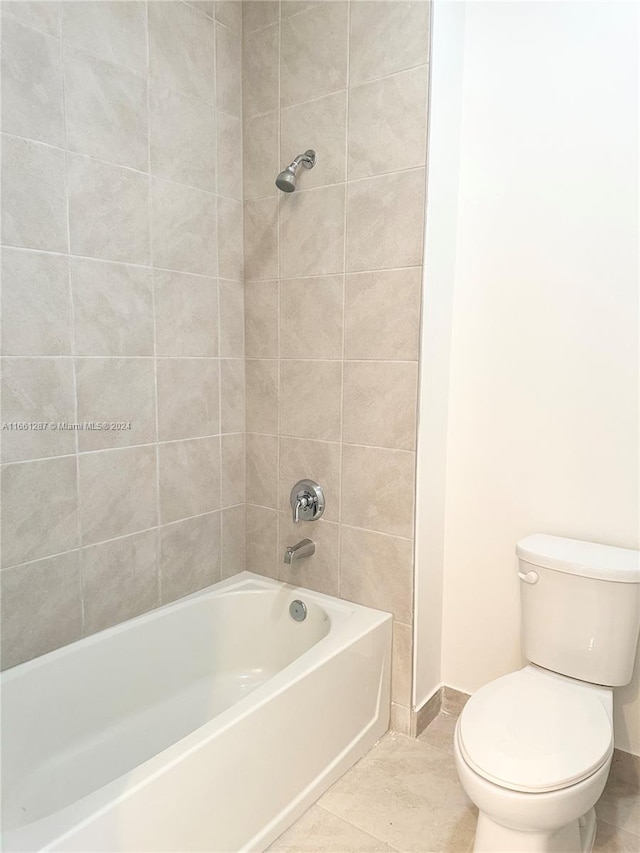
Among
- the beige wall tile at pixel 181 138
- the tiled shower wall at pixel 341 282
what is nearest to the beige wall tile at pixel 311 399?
the tiled shower wall at pixel 341 282

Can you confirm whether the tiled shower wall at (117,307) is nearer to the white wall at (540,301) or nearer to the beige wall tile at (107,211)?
the beige wall tile at (107,211)

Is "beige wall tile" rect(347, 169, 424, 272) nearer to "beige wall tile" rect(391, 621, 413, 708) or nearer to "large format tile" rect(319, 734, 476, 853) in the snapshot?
"beige wall tile" rect(391, 621, 413, 708)

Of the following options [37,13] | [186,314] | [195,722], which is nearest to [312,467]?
[186,314]

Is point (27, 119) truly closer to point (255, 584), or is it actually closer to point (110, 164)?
point (110, 164)

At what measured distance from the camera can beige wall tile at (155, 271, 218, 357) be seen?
6.39 feet

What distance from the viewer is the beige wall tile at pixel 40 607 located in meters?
1.61

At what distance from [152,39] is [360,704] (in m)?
2.24

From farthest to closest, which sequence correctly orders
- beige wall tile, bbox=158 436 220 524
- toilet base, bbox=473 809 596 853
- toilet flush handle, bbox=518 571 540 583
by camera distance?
beige wall tile, bbox=158 436 220 524, toilet flush handle, bbox=518 571 540 583, toilet base, bbox=473 809 596 853

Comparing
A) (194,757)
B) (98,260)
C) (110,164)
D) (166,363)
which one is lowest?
(194,757)

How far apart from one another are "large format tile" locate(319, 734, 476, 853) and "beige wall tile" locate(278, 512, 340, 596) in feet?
1.86

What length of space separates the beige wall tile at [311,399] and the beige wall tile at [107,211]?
65cm

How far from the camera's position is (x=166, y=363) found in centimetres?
198

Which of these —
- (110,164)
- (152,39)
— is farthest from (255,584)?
(152,39)

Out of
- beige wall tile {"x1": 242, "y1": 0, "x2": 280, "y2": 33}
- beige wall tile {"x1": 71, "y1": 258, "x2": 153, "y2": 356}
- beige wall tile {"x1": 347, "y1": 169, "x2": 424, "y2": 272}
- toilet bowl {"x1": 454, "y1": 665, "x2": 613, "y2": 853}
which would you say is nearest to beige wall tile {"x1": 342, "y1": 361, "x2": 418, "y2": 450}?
beige wall tile {"x1": 347, "y1": 169, "x2": 424, "y2": 272}
